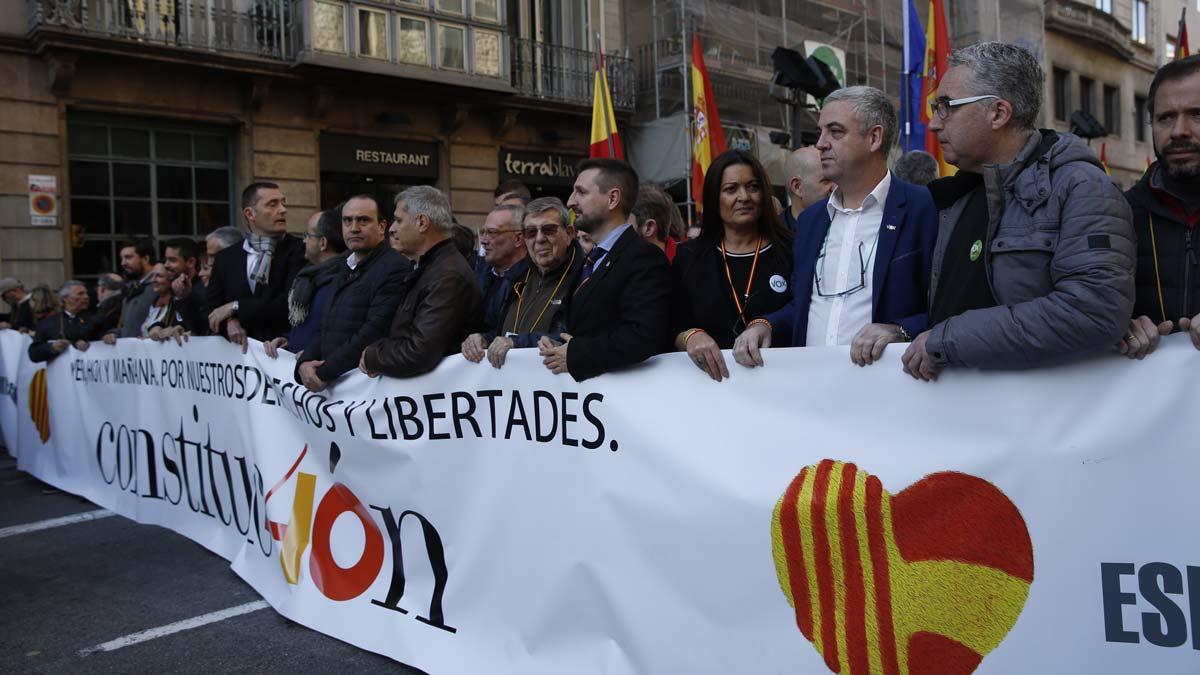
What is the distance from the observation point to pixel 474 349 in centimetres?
384

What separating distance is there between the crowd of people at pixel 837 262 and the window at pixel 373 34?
1015cm

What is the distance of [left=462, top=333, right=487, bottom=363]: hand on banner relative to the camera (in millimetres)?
3822

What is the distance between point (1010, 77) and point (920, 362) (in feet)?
2.47

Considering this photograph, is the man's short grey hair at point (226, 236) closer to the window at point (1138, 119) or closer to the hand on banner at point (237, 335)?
the hand on banner at point (237, 335)

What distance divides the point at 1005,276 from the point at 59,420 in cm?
764

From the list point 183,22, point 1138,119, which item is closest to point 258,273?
point 183,22

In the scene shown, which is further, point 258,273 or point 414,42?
point 414,42

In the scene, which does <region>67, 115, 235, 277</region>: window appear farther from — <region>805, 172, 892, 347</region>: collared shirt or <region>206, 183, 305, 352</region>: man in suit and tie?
<region>805, 172, 892, 347</region>: collared shirt

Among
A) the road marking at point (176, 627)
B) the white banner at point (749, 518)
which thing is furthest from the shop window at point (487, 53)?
the road marking at point (176, 627)

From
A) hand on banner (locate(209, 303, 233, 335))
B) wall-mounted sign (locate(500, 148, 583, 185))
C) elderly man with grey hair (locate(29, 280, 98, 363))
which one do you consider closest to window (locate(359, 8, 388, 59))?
wall-mounted sign (locate(500, 148, 583, 185))

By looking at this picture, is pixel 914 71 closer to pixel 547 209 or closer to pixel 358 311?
pixel 547 209

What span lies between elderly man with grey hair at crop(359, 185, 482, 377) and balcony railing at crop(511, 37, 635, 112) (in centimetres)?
1326

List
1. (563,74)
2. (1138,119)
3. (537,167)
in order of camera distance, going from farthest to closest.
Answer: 1. (1138,119)
2. (563,74)
3. (537,167)

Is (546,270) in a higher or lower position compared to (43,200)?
lower
